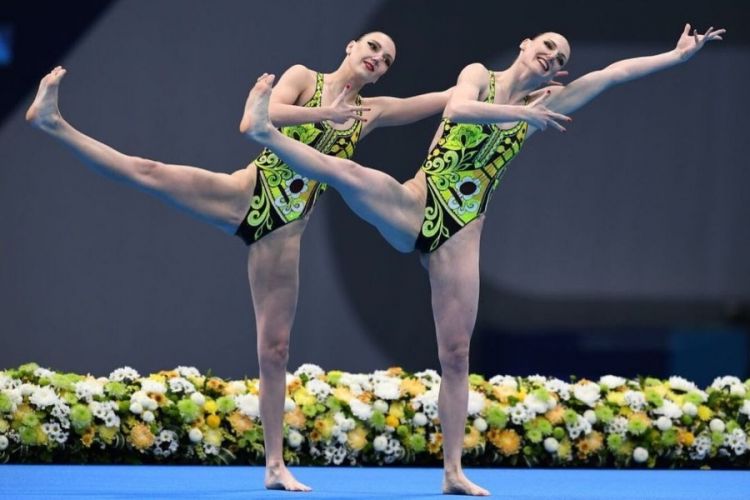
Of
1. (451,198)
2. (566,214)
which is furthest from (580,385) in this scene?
(451,198)

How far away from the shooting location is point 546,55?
5.08 meters

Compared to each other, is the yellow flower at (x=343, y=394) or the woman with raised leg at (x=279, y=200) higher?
the woman with raised leg at (x=279, y=200)

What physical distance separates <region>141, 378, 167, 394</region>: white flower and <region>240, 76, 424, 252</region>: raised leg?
2019 mm

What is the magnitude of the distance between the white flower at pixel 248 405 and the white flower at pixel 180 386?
0.24 metres

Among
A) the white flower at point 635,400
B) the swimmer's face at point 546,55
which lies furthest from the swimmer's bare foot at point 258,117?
the white flower at point 635,400

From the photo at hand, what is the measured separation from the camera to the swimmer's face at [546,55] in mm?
5082

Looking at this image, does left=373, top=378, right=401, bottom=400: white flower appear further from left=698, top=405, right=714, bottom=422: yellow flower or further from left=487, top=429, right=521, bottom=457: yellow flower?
left=698, top=405, right=714, bottom=422: yellow flower

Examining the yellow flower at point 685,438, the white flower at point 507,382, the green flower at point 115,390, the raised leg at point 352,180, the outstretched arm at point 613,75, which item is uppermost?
the outstretched arm at point 613,75

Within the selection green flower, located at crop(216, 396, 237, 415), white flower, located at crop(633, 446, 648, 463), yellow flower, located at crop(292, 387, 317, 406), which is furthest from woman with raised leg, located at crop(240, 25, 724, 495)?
white flower, located at crop(633, 446, 648, 463)

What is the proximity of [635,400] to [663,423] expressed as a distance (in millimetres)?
186

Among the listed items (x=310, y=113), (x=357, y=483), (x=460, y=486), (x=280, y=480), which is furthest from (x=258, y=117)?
(x=357, y=483)

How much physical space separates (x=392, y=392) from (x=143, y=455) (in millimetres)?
1287

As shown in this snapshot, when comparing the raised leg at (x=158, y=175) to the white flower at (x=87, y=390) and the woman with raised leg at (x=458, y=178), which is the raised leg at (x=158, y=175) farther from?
the white flower at (x=87, y=390)

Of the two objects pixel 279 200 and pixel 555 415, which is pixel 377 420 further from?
pixel 279 200
